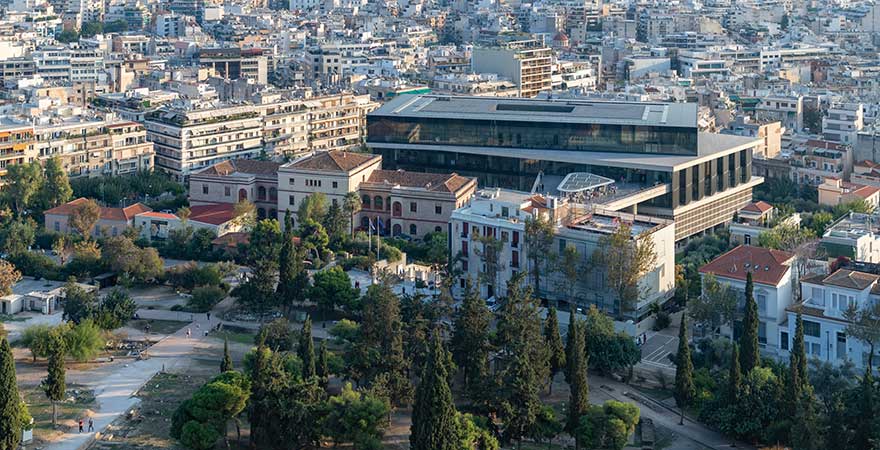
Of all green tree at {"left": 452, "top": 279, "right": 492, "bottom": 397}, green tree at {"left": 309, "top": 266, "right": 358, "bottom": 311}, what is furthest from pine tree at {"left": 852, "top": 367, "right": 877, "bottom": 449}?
green tree at {"left": 309, "top": 266, "right": 358, "bottom": 311}

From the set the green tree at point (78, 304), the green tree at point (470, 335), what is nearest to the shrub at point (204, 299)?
the green tree at point (78, 304)

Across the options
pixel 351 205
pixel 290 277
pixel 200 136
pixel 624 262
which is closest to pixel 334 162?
pixel 351 205

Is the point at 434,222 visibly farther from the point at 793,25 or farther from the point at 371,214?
the point at 793,25

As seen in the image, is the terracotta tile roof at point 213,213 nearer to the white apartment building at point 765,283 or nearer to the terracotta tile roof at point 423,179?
the terracotta tile roof at point 423,179

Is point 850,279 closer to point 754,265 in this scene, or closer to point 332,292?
point 754,265

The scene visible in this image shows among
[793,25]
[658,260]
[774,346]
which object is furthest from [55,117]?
[793,25]

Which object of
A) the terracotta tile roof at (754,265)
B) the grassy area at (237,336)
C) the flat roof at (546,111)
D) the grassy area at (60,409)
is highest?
the flat roof at (546,111)
